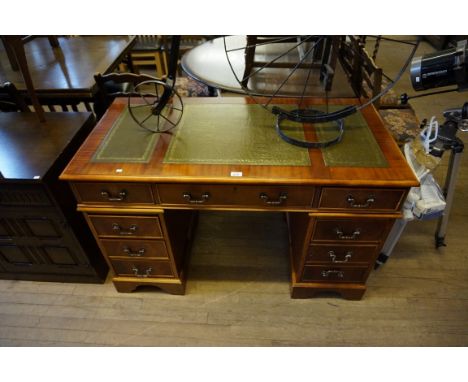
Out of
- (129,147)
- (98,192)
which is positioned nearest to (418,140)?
(129,147)

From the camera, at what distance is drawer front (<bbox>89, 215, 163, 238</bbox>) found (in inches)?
44.9

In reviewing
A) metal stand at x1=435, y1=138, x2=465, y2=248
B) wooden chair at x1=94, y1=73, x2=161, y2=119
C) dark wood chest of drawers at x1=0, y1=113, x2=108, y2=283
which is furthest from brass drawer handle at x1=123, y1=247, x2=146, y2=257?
metal stand at x1=435, y1=138, x2=465, y2=248

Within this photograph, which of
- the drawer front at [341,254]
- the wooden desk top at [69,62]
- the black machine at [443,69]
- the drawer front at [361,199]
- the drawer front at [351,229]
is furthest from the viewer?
the wooden desk top at [69,62]

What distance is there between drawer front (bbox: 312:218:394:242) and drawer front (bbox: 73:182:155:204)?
0.65 metres

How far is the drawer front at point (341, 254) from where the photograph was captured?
3.96ft

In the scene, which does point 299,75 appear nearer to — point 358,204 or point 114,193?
point 358,204

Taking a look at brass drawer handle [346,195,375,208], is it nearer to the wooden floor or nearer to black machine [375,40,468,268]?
black machine [375,40,468,268]

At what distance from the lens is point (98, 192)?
1.05 meters

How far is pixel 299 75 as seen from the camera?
69.1 inches

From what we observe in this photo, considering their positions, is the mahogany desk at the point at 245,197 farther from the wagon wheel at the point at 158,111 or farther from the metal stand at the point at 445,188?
the metal stand at the point at 445,188

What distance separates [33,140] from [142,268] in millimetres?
744

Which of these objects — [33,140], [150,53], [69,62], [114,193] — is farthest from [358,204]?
[150,53]

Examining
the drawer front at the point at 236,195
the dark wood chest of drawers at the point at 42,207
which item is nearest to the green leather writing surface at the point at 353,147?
the drawer front at the point at 236,195

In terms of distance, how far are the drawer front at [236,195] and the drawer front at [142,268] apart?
16.3 inches
